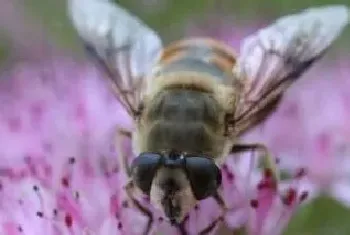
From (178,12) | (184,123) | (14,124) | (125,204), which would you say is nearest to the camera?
(184,123)

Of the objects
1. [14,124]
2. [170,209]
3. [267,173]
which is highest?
[14,124]

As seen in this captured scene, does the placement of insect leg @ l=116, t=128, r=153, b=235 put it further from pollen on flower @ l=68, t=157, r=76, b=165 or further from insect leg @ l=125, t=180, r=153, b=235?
pollen on flower @ l=68, t=157, r=76, b=165

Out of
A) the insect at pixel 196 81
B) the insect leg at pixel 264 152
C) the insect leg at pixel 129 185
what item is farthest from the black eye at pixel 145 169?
the insect leg at pixel 264 152

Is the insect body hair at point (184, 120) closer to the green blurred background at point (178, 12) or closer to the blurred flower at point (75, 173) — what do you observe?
the blurred flower at point (75, 173)

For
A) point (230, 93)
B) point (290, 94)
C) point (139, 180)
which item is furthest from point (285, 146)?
point (139, 180)

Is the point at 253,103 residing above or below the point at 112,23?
below

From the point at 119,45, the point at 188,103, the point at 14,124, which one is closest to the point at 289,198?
the point at 188,103

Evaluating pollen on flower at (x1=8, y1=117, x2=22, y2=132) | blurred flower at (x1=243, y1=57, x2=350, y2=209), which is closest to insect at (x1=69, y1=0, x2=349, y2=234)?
blurred flower at (x1=243, y1=57, x2=350, y2=209)

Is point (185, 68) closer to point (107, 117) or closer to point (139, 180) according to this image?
point (139, 180)

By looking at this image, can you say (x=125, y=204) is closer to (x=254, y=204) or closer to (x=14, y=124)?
(x=254, y=204)
